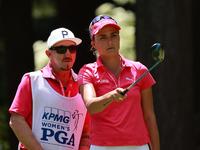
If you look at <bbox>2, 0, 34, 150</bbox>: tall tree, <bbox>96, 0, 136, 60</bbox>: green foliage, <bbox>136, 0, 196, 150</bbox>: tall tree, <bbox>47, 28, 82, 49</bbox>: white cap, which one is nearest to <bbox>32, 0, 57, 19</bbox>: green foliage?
<bbox>96, 0, 136, 60</bbox>: green foliage

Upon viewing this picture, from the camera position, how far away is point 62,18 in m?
6.51

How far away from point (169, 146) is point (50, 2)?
563cm

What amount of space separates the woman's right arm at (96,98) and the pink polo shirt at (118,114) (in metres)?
0.09

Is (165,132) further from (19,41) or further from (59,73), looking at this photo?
(19,41)

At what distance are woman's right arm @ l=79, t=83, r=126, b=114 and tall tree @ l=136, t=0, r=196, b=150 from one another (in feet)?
7.04

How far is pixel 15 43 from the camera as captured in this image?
7.19m

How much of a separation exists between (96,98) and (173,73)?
238 centimetres

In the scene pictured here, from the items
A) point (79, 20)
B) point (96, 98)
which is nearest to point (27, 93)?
point (96, 98)

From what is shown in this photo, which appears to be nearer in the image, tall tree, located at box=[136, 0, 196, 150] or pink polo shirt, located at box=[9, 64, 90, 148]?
pink polo shirt, located at box=[9, 64, 90, 148]

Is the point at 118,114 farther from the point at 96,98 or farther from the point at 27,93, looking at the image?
the point at 27,93

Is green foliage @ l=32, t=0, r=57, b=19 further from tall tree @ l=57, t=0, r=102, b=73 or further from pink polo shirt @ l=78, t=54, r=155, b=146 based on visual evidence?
pink polo shirt @ l=78, t=54, r=155, b=146

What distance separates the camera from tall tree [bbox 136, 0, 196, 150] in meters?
5.17

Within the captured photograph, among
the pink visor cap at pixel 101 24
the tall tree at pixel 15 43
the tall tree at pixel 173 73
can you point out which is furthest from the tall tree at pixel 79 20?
the pink visor cap at pixel 101 24

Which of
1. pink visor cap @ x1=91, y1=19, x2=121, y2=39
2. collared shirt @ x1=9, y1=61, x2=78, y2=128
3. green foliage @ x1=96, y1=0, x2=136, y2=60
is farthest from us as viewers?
green foliage @ x1=96, y1=0, x2=136, y2=60
